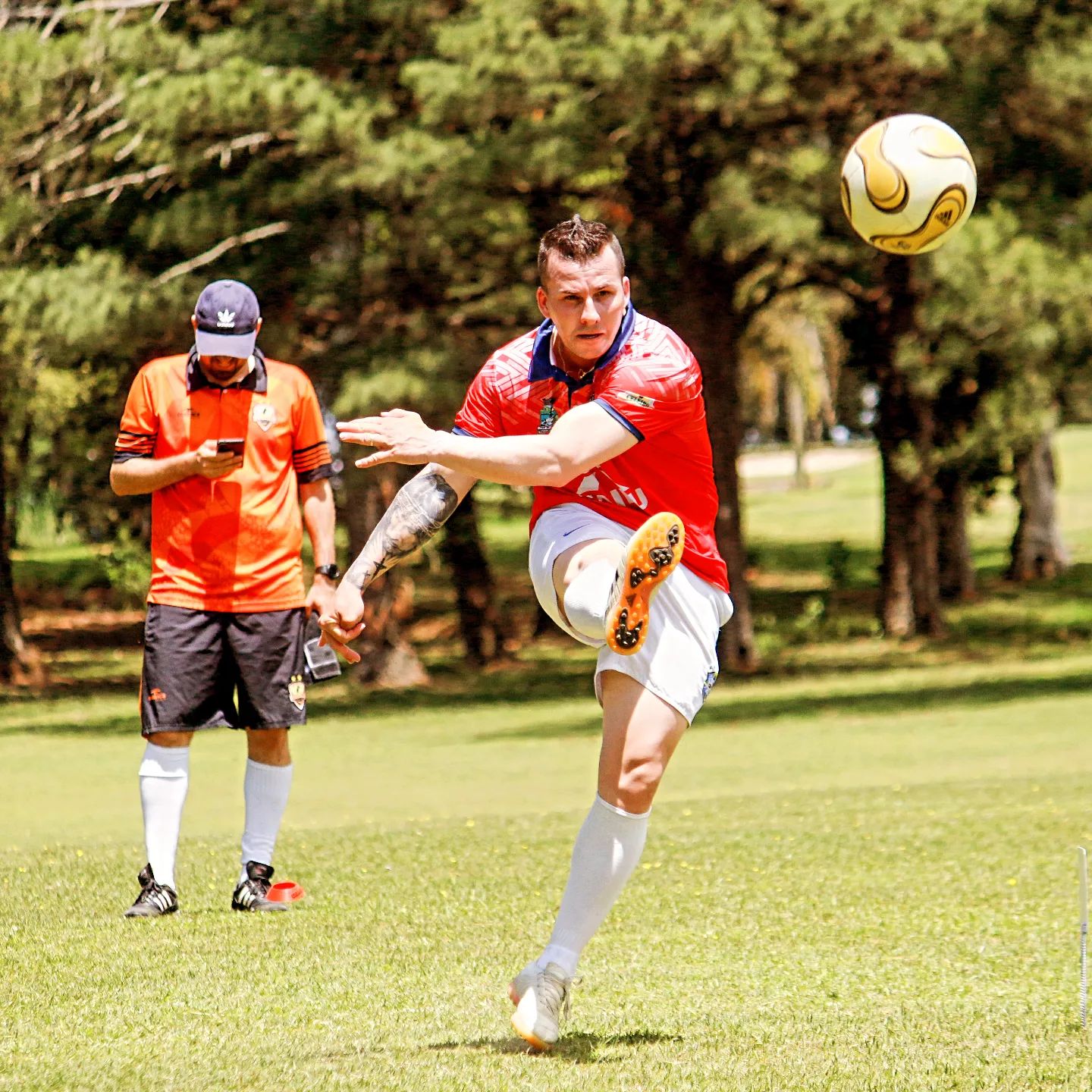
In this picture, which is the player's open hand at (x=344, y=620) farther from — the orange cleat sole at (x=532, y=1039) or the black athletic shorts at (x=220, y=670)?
the black athletic shorts at (x=220, y=670)

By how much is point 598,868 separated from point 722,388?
823 inches

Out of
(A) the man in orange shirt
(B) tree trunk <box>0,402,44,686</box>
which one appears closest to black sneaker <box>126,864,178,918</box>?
(A) the man in orange shirt

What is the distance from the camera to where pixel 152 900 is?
23.3 feet

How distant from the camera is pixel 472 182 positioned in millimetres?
21656

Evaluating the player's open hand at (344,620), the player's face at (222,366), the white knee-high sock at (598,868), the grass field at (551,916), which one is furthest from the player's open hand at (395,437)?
the player's face at (222,366)

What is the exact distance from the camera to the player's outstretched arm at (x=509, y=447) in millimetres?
4859

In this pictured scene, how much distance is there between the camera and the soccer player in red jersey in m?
4.95

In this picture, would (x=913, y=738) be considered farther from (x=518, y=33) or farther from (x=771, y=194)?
(x=518, y=33)

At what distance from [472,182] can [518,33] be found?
1825 millimetres

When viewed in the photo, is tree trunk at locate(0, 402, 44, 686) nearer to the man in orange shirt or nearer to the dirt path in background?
the man in orange shirt

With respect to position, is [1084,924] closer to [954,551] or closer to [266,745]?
[266,745]

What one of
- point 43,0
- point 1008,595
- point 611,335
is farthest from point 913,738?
point 1008,595

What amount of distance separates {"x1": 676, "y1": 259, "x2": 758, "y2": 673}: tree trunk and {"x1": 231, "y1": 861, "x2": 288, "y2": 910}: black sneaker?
17.5 meters

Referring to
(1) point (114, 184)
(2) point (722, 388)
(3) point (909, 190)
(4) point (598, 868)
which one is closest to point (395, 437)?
(4) point (598, 868)
